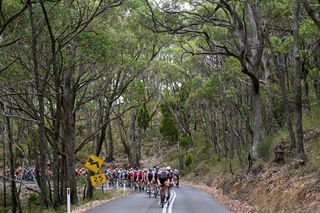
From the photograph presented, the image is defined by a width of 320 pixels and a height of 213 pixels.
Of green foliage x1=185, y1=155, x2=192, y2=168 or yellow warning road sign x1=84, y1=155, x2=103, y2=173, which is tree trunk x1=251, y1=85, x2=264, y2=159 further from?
green foliage x1=185, y1=155, x2=192, y2=168

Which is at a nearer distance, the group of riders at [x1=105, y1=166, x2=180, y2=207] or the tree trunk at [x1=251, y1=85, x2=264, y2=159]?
the group of riders at [x1=105, y1=166, x2=180, y2=207]

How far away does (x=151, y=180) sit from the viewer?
25859 mm

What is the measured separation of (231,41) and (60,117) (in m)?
13.0

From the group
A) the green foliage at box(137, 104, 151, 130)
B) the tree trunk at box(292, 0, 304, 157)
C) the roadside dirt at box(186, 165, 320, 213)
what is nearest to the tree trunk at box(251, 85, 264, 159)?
the roadside dirt at box(186, 165, 320, 213)

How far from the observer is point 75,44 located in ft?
71.7

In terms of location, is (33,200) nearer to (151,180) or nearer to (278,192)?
(151,180)

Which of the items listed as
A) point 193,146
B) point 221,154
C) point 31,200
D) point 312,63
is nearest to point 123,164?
point 193,146

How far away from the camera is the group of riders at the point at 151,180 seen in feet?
64.4

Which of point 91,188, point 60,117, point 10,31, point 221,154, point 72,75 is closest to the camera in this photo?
point 10,31

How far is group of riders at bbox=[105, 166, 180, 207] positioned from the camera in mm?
19625

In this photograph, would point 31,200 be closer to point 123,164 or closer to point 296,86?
point 296,86

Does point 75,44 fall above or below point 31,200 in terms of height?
above

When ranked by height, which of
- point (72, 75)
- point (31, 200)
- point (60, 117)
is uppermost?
point (72, 75)

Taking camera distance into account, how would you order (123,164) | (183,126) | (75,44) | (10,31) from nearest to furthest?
(10,31), (75,44), (183,126), (123,164)
